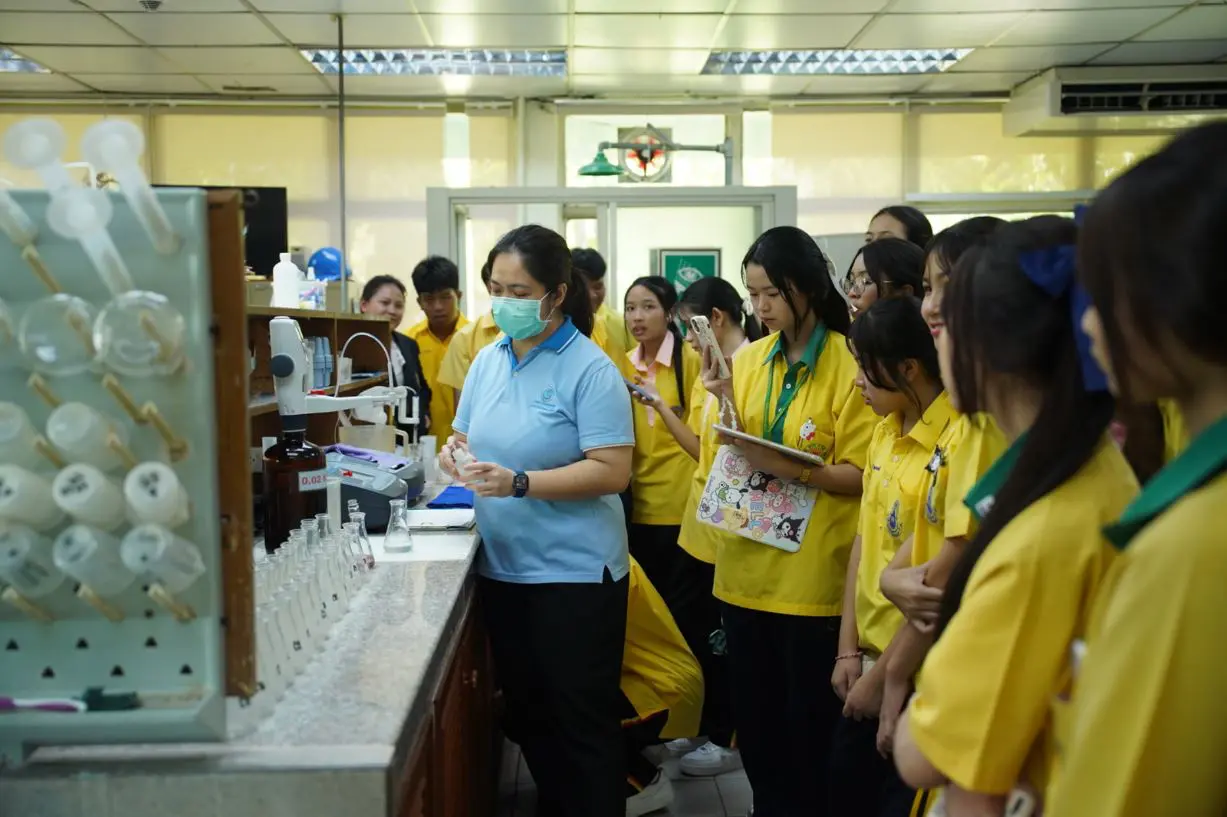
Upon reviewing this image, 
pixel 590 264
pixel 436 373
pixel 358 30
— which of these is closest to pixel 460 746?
pixel 590 264

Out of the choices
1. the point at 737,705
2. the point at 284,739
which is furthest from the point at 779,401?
the point at 284,739

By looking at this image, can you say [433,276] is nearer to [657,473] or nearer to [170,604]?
[657,473]

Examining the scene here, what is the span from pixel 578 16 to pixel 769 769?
4.00 meters

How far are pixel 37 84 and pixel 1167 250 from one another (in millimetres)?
7167

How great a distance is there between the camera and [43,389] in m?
0.98

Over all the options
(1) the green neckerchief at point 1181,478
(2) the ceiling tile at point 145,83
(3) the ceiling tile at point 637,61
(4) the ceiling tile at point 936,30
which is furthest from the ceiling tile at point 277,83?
(1) the green neckerchief at point 1181,478

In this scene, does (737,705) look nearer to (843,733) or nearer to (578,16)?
(843,733)

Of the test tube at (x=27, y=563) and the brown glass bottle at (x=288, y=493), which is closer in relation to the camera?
the test tube at (x=27, y=563)

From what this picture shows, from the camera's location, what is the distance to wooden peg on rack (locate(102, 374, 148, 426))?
96 centimetres

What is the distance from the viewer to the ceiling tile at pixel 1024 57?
569 centimetres

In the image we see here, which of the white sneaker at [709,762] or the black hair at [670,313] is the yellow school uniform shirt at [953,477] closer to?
the white sneaker at [709,762]

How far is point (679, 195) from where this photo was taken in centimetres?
570

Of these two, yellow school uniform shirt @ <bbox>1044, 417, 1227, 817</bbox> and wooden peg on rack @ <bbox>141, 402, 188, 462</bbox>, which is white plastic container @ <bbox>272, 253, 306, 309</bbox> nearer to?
wooden peg on rack @ <bbox>141, 402, 188, 462</bbox>

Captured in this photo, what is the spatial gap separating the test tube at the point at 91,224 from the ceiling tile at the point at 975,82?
6.31 meters
